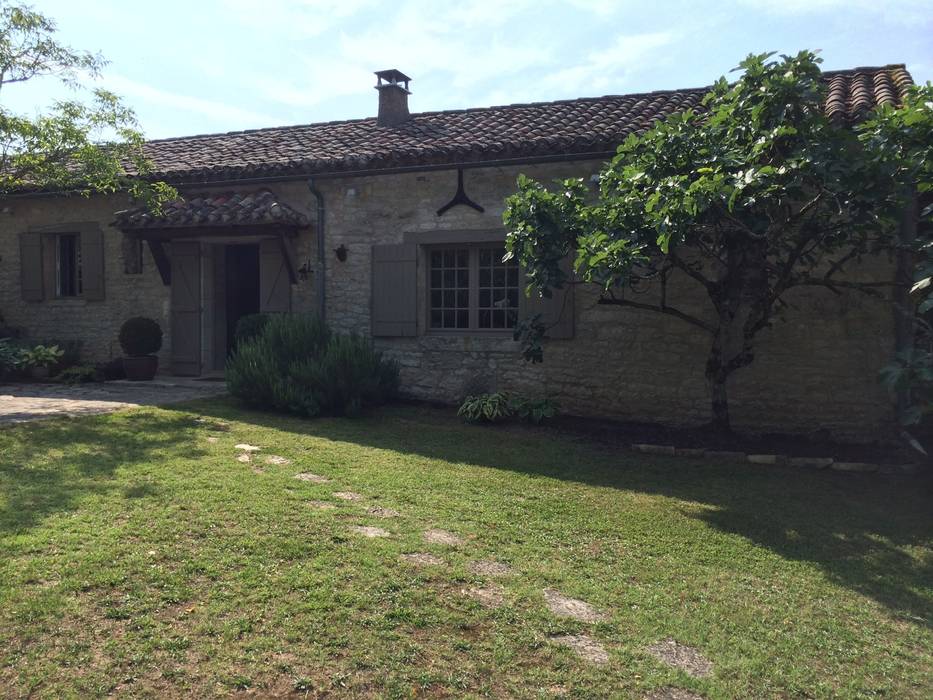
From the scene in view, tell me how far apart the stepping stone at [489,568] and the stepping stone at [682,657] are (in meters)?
0.94

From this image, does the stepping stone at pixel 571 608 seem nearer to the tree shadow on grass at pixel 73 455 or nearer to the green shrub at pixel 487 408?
the tree shadow on grass at pixel 73 455

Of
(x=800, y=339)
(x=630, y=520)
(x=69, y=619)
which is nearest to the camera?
(x=69, y=619)

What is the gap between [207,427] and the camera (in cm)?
706

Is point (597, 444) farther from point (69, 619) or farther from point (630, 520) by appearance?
point (69, 619)

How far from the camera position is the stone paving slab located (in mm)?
7539

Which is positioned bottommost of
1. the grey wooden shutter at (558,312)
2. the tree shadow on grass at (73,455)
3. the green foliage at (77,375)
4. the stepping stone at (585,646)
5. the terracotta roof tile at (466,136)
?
the stepping stone at (585,646)

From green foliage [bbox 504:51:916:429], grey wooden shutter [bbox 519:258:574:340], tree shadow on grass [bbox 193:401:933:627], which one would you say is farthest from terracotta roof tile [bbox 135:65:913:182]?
tree shadow on grass [bbox 193:401:933:627]

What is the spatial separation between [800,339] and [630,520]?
4164 millimetres

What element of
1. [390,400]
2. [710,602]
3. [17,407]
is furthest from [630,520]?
[17,407]

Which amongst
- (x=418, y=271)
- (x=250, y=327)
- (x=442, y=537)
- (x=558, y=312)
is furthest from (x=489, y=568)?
(x=250, y=327)

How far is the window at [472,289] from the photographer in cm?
921

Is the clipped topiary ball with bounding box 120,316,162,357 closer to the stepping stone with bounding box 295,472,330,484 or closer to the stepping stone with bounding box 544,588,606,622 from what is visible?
the stepping stone with bounding box 295,472,330,484

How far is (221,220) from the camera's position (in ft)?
31.3

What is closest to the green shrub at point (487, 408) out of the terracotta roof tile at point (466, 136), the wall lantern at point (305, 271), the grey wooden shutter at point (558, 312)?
the grey wooden shutter at point (558, 312)
